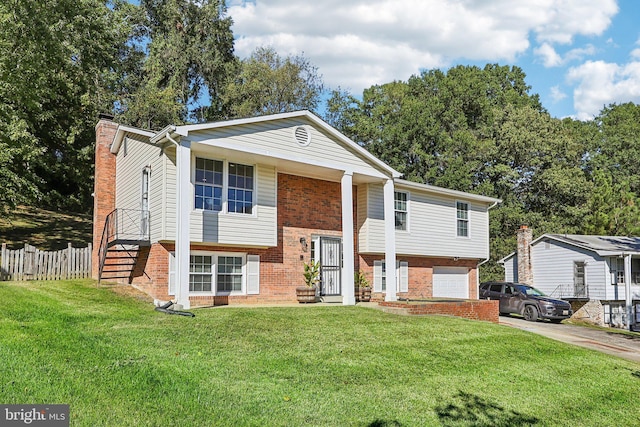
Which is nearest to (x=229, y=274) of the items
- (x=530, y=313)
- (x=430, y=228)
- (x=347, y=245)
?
(x=347, y=245)

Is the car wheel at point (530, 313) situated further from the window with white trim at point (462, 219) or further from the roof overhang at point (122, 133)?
the roof overhang at point (122, 133)

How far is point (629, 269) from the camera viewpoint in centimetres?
2588

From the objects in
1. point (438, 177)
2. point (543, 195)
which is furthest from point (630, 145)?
point (438, 177)

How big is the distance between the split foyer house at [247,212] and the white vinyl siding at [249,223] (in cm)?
3

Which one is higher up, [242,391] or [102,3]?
[102,3]

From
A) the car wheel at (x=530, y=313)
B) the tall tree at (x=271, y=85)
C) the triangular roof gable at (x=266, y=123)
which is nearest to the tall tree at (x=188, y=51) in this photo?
the tall tree at (x=271, y=85)

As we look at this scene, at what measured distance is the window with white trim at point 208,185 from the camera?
15094 millimetres

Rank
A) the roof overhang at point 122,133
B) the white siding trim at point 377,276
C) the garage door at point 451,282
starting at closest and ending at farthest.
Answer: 1. the roof overhang at point 122,133
2. the white siding trim at point 377,276
3. the garage door at point 451,282

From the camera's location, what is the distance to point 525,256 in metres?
29.9

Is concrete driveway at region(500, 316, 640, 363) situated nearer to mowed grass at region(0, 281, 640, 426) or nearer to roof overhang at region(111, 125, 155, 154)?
mowed grass at region(0, 281, 640, 426)

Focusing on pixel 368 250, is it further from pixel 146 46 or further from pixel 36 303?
pixel 146 46

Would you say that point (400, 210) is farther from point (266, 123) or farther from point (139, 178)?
point (139, 178)

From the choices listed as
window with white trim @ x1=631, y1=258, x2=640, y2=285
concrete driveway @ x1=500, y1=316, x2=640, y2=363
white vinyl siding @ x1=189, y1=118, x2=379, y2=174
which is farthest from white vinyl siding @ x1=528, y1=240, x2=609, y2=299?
white vinyl siding @ x1=189, y1=118, x2=379, y2=174

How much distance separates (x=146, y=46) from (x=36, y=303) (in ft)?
94.6
